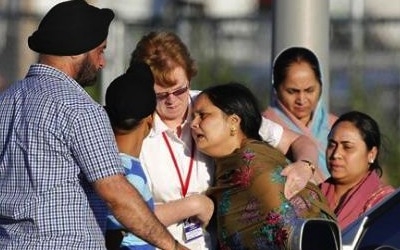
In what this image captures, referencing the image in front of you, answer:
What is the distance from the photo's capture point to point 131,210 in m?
5.14

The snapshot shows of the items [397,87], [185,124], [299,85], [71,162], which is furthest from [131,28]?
Result: [71,162]

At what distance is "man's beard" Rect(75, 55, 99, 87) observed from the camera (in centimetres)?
532

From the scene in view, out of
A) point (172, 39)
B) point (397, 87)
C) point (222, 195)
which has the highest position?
point (172, 39)

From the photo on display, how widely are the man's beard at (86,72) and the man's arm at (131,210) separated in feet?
1.41

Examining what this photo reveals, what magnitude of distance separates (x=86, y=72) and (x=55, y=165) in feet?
1.30

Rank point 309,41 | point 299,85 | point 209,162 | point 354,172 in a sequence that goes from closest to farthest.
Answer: point 209,162, point 354,172, point 299,85, point 309,41

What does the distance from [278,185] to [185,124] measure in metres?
0.65

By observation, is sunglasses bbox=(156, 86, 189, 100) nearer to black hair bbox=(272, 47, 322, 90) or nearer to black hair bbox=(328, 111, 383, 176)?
black hair bbox=(328, 111, 383, 176)

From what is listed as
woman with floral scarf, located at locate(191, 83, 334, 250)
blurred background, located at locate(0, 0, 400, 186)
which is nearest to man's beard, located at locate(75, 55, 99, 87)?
woman with floral scarf, located at locate(191, 83, 334, 250)

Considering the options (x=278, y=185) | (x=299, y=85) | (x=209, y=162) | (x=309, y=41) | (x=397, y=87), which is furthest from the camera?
(x=397, y=87)

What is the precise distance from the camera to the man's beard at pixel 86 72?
5320mm

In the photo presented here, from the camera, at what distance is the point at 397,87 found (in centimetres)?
1230

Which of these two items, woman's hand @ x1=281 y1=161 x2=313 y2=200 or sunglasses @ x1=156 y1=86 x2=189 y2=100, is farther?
sunglasses @ x1=156 y1=86 x2=189 y2=100

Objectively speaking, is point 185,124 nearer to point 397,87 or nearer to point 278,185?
point 278,185
